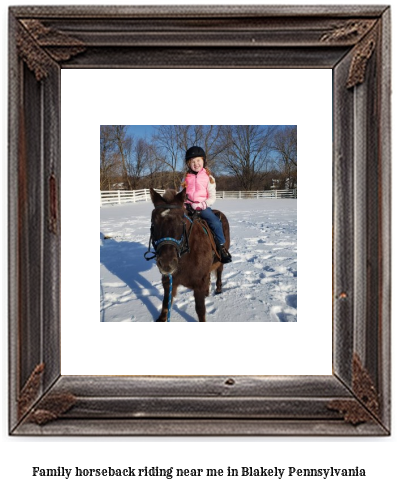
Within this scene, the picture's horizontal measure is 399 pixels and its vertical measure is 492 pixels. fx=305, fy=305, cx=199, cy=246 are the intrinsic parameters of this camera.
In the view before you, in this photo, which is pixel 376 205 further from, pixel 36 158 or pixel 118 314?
pixel 36 158

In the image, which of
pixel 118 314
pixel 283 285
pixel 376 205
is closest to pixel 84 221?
pixel 118 314

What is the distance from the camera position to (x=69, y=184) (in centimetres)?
148

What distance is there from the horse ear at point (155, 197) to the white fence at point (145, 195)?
0.7 inches

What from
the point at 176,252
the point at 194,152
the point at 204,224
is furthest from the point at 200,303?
the point at 194,152

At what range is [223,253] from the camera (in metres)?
1.87

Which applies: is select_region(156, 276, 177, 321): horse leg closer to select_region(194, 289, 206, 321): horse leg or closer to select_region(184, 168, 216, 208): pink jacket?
select_region(194, 289, 206, 321): horse leg

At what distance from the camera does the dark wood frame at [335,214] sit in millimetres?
1396

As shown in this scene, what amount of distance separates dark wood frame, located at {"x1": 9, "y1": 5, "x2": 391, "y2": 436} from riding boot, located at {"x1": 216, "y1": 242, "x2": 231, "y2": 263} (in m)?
0.60

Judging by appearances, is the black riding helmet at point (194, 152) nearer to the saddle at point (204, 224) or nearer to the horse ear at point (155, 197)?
the horse ear at point (155, 197)

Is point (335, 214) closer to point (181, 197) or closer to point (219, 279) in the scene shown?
point (219, 279)

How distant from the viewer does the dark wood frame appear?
1396 millimetres

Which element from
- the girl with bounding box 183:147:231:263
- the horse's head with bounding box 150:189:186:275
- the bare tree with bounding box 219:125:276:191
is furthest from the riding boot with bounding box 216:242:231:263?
the bare tree with bounding box 219:125:276:191

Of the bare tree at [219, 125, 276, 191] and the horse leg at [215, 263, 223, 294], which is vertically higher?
the bare tree at [219, 125, 276, 191]
